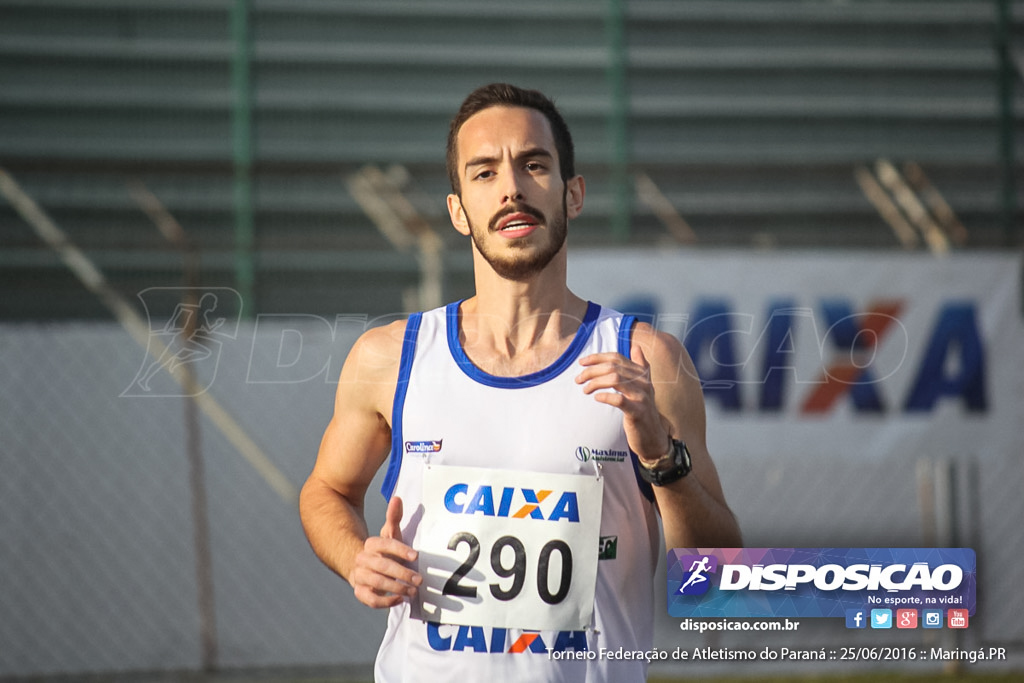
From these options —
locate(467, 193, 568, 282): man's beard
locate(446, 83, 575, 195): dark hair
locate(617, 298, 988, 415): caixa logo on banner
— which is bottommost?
locate(467, 193, 568, 282): man's beard

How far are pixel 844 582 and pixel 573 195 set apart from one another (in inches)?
61.3

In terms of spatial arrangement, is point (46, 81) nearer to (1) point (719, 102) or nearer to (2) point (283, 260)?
(2) point (283, 260)

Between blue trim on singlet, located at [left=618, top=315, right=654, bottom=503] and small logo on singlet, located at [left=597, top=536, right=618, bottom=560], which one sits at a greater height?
blue trim on singlet, located at [left=618, top=315, right=654, bottom=503]

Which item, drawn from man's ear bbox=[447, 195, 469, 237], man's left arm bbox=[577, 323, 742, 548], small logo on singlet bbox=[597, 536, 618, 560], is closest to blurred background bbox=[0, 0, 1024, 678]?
man's ear bbox=[447, 195, 469, 237]

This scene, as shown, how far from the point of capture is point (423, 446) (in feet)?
8.20

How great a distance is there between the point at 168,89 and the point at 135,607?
3968 mm

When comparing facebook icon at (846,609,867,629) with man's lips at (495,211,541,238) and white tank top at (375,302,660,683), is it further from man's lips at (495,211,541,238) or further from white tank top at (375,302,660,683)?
man's lips at (495,211,541,238)

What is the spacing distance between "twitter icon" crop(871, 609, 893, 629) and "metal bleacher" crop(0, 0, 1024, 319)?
396 centimetres

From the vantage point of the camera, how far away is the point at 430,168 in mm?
6004

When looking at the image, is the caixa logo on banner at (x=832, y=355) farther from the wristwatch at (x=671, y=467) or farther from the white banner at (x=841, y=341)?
the wristwatch at (x=671, y=467)

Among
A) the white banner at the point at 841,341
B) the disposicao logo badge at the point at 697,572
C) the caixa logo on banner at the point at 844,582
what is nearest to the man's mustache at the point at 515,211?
the disposicao logo badge at the point at 697,572

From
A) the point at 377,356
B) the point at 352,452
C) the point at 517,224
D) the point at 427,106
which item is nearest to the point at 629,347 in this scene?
the point at 517,224

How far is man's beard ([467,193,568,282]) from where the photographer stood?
2.56 meters

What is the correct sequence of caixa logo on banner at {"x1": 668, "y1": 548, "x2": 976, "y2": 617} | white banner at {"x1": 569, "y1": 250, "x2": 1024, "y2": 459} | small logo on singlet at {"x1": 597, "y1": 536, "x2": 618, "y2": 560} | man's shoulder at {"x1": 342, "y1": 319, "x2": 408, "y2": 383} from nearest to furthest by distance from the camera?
1. small logo on singlet at {"x1": 597, "y1": 536, "x2": 618, "y2": 560}
2. man's shoulder at {"x1": 342, "y1": 319, "x2": 408, "y2": 383}
3. caixa logo on banner at {"x1": 668, "y1": 548, "x2": 976, "y2": 617}
4. white banner at {"x1": 569, "y1": 250, "x2": 1024, "y2": 459}
